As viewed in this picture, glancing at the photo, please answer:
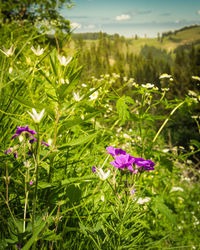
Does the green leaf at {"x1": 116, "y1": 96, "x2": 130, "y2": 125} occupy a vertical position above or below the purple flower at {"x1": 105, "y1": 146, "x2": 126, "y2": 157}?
above

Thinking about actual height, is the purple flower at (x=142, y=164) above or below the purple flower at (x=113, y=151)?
below

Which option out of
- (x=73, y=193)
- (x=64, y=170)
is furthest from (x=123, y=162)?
(x=64, y=170)

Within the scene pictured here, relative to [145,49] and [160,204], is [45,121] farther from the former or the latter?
[145,49]

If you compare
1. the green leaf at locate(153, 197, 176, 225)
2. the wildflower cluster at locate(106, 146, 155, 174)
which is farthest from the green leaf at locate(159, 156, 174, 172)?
the wildflower cluster at locate(106, 146, 155, 174)

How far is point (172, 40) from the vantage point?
7864 inches

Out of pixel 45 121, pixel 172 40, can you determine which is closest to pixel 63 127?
pixel 45 121

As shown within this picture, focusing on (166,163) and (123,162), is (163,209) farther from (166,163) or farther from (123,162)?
(123,162)

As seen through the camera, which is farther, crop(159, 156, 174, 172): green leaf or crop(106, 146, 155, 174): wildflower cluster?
crop(159, 156, 174, 172): green leaf

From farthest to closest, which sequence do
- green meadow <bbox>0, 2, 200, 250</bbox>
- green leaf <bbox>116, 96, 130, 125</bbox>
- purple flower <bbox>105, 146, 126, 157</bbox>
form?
1. green leaf <bbox>116, 96, 130, 125</bbox>
2. purple flower <bbox>105, 146, 126, 157</bbox>
3. green meadow <bbox>0, 2, 200, 250</bbox>

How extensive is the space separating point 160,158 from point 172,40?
23365 centimetres

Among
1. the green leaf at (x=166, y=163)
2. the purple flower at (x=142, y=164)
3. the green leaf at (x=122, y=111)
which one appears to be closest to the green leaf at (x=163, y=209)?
the green leaf at (x=166, y=163)

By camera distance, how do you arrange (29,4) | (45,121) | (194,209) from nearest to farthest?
(45,121) < (194,209) < (29,4)

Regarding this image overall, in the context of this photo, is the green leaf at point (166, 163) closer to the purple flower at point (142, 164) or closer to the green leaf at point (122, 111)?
the green leaf at point (122, 111)

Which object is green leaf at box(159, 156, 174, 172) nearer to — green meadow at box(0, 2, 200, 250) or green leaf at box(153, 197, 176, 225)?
green meadow at box(0, 2, 200, 250)
